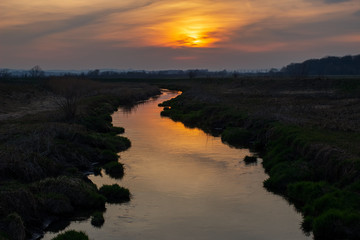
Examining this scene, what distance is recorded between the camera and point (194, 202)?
2294cm

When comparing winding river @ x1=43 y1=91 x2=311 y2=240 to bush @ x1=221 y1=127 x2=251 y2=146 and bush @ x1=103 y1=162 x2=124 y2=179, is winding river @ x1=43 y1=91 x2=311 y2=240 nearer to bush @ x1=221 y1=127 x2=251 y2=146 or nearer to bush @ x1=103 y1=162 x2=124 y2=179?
bush @ x1=103 y1=162 x2=124 y2=179

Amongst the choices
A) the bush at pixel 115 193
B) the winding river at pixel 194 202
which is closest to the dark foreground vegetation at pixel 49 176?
the bush at pixel 115 193

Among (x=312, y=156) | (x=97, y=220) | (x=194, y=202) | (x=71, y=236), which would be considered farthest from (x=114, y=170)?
(x=312, y=156)

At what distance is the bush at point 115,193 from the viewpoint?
23359 millimetres

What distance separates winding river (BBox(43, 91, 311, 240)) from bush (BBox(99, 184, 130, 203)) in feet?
1.78

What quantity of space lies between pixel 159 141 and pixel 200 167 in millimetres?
11312

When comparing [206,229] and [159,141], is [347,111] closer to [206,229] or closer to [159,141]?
[159,141]

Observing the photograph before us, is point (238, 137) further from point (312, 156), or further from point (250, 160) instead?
point (312, 156)

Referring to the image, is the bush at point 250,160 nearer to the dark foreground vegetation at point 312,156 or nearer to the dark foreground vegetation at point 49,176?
the dark foreground vegetation at point 312,156

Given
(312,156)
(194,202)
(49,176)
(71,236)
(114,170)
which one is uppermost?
(312,156)

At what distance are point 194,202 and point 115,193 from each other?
453 centimetres

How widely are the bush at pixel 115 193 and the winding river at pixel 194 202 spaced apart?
0.54m

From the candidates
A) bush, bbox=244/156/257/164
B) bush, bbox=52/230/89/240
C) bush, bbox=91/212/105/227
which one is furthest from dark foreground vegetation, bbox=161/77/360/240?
bush, bbox=52/230/89/240

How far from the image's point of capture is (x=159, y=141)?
4138 centimetres
